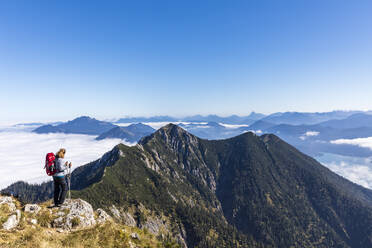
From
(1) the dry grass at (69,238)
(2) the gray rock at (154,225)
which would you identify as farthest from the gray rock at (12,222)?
(2) the gray rock at (154,225)

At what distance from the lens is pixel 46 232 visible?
623 inches

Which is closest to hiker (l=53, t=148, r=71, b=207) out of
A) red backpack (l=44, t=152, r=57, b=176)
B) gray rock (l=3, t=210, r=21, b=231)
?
red backpack (l=44, t=152, r=57, b=176)

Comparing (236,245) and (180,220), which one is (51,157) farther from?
(236,245)

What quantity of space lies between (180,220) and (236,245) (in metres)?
71.3

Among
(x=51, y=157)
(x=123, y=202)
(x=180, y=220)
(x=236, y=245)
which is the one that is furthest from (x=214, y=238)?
(x=51, y=157)

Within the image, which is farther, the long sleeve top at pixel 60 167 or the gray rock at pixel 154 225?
the gray rock at pixel 154 225

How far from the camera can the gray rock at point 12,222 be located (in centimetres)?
1459

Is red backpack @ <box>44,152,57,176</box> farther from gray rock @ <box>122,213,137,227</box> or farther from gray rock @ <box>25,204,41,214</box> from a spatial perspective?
gray rock @ <box>122,213,137,227</box>

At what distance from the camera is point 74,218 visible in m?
19.1

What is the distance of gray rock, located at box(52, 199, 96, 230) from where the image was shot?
728 inches

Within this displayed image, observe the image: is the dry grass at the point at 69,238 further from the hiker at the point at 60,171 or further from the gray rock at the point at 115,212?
the gray rock at the point at 115,212

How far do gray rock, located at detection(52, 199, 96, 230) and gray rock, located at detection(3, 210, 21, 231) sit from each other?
3235mm

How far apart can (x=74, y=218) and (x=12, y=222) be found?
205 inches

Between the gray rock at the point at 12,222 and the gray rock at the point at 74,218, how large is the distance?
3.23 m
